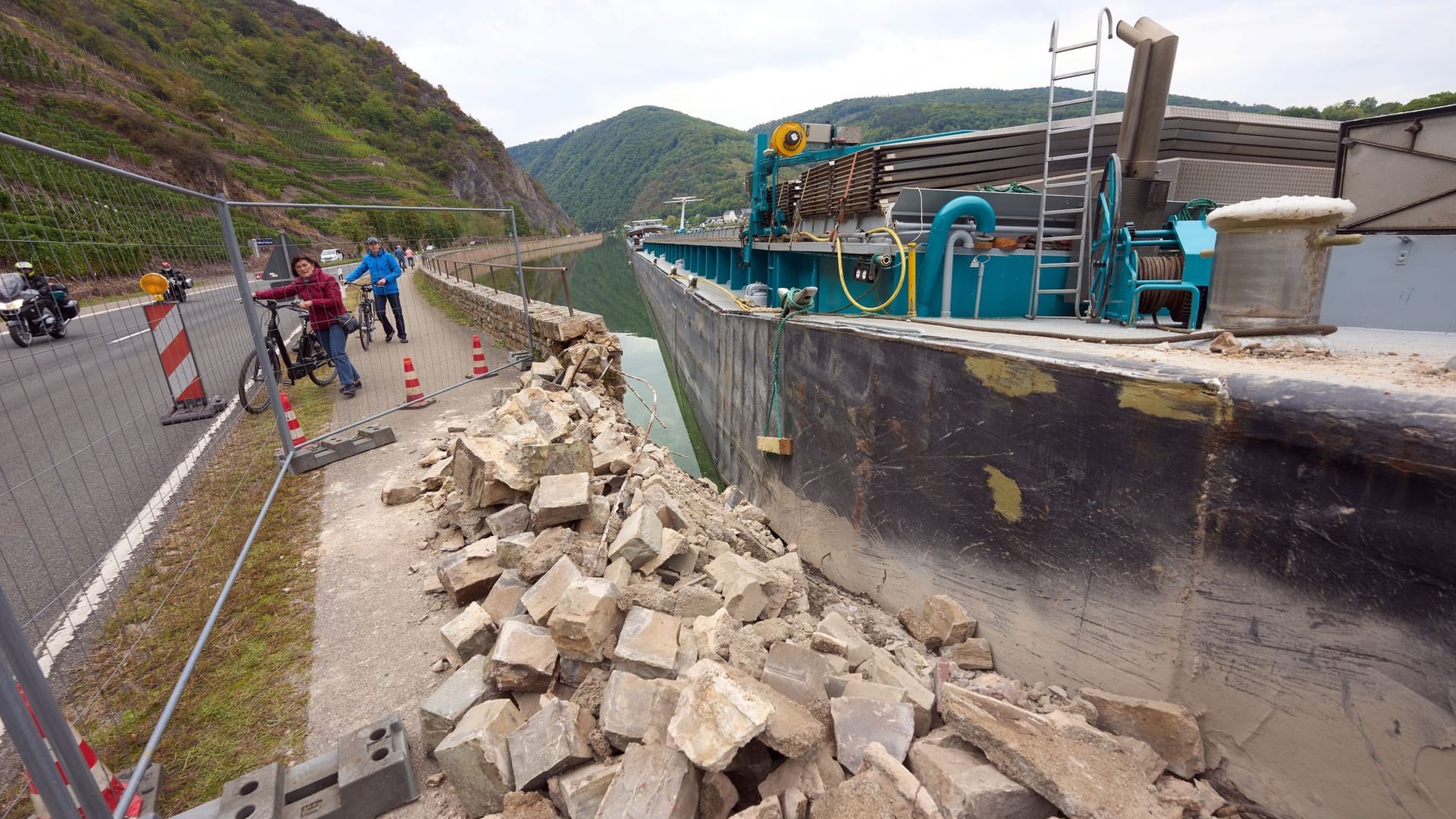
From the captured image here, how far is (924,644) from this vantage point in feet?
12.4

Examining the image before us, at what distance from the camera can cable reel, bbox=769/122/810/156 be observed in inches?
351

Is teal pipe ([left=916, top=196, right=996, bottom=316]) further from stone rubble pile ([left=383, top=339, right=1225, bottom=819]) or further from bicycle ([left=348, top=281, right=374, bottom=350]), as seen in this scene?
bicycle ([left=348, top=281, right=374, bottom=350])

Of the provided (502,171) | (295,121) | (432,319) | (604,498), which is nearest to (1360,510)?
(604,498)

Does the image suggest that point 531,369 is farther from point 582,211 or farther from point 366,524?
point 582,211

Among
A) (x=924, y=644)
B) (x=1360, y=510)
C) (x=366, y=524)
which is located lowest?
(x=924, y=644)

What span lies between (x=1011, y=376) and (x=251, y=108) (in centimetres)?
7687

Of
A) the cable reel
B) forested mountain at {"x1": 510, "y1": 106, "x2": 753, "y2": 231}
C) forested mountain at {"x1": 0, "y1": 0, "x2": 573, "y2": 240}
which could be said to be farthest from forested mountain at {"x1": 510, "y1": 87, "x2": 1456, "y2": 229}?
the cable reel

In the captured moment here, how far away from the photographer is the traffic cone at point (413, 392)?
6.79 meters

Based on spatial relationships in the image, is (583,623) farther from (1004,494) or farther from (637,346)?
(637,346)

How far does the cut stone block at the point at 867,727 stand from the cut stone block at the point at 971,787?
9cm

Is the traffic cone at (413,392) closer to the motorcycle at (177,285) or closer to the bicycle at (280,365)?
the bicycle at (280,365)

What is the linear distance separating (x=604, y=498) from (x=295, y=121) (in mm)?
76877

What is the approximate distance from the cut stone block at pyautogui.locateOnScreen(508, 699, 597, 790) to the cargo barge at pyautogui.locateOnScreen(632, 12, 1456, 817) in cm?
250

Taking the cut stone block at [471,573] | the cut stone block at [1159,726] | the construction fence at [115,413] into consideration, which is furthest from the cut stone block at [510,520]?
the cut stone block at [1159,726]
